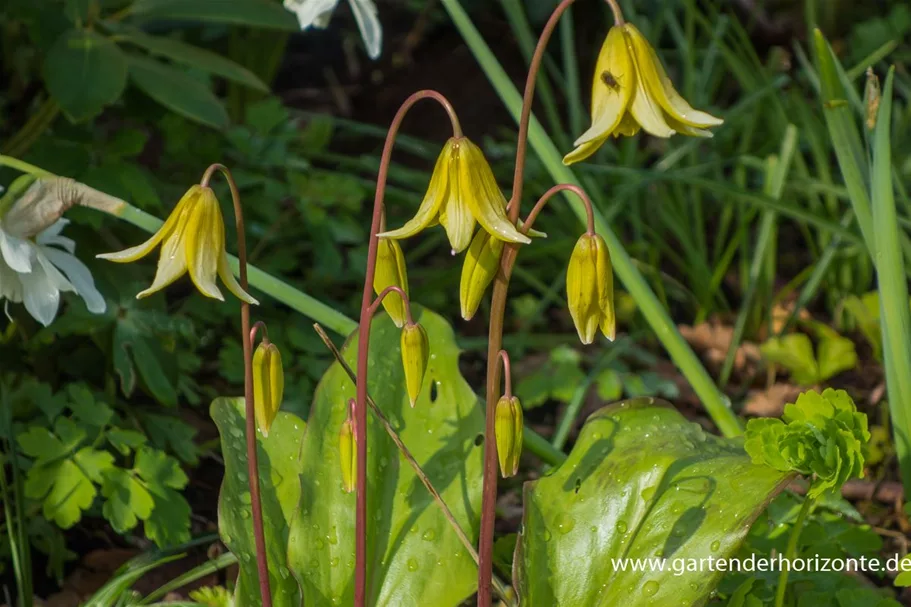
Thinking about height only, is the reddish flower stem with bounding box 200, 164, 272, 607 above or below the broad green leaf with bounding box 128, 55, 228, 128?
below

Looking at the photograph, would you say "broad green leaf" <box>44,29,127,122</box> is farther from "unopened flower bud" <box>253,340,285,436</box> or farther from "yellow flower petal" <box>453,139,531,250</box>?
"yellow flower petal" <box>453,139,531,250</box>

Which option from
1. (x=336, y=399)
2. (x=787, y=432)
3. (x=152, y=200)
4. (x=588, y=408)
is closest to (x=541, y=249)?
(x=588, y=408)

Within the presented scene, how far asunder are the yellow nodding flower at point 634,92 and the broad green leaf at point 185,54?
3.56 ft

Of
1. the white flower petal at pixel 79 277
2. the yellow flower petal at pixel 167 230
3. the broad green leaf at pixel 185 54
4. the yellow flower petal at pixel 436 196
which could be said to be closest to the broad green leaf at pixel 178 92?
the broad green leaf at pixel 185 54

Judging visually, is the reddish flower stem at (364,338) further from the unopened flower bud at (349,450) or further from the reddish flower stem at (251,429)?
the reddish flower stem at (251,429)

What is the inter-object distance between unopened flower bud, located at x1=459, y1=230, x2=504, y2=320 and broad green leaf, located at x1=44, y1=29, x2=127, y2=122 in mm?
950

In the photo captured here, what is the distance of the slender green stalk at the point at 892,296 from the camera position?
1.49m

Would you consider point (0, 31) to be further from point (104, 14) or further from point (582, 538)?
point (582, 538)

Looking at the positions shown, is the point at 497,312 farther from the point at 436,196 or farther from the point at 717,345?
the point at 717,345

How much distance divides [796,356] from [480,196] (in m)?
1.58

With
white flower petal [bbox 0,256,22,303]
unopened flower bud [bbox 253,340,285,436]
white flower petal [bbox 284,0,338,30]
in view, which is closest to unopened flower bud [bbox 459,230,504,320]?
unopened flower bud [bbox 253,340,285,436]

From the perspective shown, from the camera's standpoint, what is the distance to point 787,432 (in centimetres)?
123

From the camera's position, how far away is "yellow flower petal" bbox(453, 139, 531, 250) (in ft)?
3.35

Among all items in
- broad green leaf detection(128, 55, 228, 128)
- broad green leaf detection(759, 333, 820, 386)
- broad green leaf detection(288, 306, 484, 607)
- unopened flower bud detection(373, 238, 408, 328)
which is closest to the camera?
unopened flower bud detection(373, 238, 408, 328)
